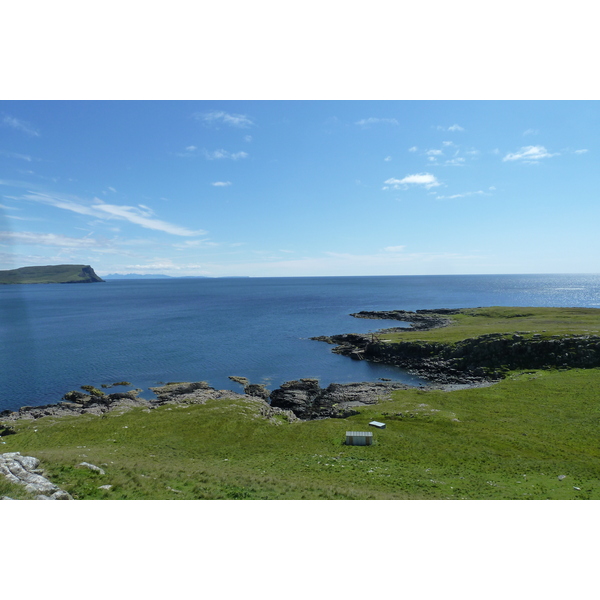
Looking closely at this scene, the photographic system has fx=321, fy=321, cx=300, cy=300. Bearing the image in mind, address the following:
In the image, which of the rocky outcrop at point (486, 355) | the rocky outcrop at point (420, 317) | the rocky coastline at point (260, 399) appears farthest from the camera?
the rocky outcrop at point (420, 317)

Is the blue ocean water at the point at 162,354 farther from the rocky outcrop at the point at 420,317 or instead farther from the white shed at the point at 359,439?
the white shed at the point at 359,439

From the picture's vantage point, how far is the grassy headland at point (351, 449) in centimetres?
2328

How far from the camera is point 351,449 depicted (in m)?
35.0

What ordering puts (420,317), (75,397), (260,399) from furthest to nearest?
(420,317)
(75,397)
(260,399)

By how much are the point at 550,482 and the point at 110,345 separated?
105531 millimetres

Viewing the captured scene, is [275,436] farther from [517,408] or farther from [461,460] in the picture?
[517,408]

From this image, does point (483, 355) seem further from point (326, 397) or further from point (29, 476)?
point (29, 476)

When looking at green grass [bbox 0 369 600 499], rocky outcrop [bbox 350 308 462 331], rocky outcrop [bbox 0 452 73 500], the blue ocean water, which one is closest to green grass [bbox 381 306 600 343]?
rocky outcrop [bbox 350 308 462 331]

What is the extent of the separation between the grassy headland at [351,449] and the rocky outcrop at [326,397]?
3.45m

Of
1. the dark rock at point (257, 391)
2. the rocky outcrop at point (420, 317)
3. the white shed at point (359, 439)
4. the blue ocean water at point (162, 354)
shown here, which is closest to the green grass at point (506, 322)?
the rocky outcrop at point (420, 317)

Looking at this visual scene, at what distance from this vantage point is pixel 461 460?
102 ft

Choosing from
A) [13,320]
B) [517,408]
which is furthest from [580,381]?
[13,320]

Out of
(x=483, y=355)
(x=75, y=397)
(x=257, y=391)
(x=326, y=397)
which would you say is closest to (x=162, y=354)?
(x=75, y=397)

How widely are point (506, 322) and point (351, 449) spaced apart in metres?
106
